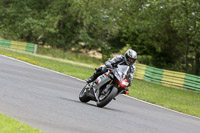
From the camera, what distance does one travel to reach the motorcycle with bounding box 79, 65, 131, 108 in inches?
405

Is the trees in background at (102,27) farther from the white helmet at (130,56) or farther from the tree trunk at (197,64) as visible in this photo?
the white helmet at (130,56)

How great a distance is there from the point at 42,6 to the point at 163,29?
636 inches

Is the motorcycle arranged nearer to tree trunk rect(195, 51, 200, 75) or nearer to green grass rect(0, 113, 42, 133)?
green grass rect(0, 113, 42, 133)

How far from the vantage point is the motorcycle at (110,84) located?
1028cm

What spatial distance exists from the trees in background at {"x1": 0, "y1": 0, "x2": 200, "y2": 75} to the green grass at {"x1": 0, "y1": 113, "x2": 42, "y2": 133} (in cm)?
2880

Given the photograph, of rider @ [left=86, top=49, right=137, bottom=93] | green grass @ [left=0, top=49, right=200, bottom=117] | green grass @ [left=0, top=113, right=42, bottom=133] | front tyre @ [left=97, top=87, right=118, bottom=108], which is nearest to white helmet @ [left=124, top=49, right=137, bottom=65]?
rider @ [left=86, top=49, right=137, bottom=93]

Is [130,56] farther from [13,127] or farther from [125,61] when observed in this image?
[13,127]

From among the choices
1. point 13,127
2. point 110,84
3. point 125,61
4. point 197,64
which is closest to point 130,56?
point 125,61

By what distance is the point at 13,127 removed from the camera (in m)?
6.16

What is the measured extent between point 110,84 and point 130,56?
85cm

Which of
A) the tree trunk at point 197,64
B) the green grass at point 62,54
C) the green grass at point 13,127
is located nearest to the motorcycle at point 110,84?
the green grass at point 13,127

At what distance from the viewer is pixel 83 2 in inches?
1687

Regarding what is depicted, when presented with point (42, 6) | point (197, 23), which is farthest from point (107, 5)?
point (197, 23)

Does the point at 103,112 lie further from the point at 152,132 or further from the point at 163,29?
the point at 163,29
